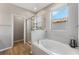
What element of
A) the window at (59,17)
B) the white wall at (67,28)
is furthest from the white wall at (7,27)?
the window at (59,17)

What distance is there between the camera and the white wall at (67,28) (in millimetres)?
1379

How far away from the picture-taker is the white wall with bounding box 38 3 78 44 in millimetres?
1379

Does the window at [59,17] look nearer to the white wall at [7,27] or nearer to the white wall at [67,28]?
the white wall at [67,28]

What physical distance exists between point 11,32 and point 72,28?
1317mm

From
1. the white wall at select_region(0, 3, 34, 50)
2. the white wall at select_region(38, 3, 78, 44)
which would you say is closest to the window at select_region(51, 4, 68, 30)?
the white wall at select_region(38, 3, 78, 44)

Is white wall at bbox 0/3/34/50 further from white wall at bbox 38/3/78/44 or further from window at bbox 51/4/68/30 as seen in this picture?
window at bbox 51/4/68/30

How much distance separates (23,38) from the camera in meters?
1.67

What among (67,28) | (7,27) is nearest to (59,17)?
(67,28)

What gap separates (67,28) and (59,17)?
319 millimetres

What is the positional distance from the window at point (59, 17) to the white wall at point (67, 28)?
0.30 ft

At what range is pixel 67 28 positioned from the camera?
152 centimetres

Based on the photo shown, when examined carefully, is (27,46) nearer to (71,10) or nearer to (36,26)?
(36,26)

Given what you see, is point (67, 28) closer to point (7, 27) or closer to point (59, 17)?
point (59, 17)

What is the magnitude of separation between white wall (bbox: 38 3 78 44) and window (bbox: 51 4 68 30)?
91 millimetres
